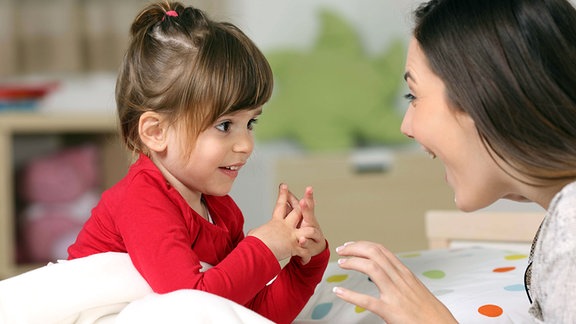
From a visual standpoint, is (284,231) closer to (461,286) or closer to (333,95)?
(461,286)

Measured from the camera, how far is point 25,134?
9.49 feet

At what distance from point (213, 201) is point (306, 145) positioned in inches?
75.0

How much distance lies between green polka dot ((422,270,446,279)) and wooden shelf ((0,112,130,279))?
153 cm

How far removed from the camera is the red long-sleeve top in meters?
1.06

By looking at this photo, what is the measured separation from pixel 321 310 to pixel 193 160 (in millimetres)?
364

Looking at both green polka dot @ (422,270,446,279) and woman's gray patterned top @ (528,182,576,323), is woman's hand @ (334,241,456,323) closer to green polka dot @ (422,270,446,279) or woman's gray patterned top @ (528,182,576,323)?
woman's gray patterned top @ (528,182,576,323)

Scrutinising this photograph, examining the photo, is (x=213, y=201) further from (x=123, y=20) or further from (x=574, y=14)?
(x=123, y=20)

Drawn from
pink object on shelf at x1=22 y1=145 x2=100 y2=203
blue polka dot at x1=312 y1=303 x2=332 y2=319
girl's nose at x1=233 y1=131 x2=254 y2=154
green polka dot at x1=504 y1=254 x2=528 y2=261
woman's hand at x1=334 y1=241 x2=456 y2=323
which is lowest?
pink object on shelf at x1=22 y1=145 x2=100 y2=203

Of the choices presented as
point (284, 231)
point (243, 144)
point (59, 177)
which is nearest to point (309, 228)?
point (284, 231)

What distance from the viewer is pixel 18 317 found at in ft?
3.43

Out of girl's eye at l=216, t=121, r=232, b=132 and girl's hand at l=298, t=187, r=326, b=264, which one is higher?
girl's eye at l=216, t=121, r=232, b=132

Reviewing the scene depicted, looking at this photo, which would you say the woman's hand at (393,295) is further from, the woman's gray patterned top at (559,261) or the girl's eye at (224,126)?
the girl's eye at (224,126)

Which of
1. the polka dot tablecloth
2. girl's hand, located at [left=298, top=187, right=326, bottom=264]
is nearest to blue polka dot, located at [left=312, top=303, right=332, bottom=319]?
the polka dot tablecloth

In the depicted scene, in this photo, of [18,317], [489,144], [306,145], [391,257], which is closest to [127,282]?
[18,317]
